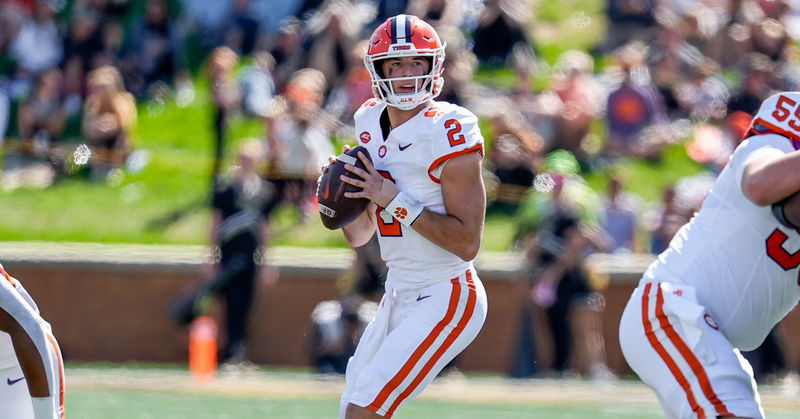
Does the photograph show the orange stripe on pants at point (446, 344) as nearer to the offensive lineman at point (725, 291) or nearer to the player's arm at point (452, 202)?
the player's arm at point (452, 202)

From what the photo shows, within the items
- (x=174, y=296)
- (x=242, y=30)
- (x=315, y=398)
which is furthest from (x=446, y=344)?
(x=242, y=30)

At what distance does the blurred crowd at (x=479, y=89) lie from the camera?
40.7ft

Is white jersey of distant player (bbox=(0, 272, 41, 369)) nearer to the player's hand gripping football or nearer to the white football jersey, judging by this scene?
the white football jersey

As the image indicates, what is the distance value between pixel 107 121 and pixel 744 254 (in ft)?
33.0

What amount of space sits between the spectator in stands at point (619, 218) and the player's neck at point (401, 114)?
7.33m

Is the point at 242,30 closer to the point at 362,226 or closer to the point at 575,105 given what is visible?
the point at 575,105

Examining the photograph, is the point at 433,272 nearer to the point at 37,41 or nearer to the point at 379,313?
the point at 379,313

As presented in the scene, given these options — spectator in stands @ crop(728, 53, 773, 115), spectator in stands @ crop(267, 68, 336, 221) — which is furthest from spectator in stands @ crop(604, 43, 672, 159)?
spectator in stands @ crop(267, 68, 336, 221)

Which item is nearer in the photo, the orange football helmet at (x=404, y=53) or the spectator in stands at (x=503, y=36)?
the orange football helmet at (x=404, y=53)

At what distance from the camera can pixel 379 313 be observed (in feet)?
17.3

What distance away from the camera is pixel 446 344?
17.0 ft

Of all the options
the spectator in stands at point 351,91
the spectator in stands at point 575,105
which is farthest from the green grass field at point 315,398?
the spectator in stands at point 351,91

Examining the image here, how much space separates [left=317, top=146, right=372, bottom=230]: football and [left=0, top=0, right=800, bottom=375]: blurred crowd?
6304 mm

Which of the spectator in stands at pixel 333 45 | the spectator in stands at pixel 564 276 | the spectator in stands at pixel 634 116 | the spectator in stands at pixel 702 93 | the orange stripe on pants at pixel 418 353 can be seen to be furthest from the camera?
the spectator in stands at pixel 333 45
